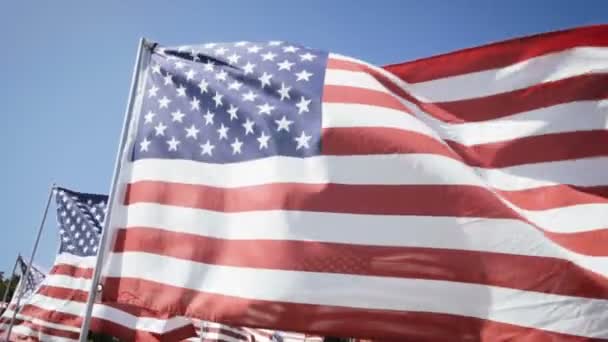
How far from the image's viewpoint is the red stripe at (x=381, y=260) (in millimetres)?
3027

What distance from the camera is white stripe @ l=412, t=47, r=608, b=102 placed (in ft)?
11.7

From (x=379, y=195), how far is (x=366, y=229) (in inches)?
11.2

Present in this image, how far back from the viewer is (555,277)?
302 centimetres

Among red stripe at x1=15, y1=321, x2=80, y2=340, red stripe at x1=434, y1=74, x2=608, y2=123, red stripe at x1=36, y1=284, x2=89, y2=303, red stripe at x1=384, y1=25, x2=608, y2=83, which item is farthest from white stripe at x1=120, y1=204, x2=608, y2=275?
red stripe at x1=15, y1=321, x2=80, y2=340

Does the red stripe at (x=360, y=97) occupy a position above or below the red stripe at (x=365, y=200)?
above

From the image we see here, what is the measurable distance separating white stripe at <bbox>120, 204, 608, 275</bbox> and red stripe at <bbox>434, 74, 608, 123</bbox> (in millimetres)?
992

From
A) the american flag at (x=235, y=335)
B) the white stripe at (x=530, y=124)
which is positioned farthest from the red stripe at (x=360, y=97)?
the american flag at (x=235, y=335)

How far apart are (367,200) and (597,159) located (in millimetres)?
1646

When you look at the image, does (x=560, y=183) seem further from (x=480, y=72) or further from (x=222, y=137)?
(x=222, y=137)

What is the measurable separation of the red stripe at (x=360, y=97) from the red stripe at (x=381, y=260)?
1.21 metres

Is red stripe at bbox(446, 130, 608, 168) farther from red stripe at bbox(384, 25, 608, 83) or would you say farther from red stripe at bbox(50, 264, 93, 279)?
red stripe at bbox(50, 264, 93, 279)

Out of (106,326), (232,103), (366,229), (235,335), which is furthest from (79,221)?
(235,335)

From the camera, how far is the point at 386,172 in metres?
3.65

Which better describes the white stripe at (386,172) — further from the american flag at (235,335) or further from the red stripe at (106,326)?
the american flag at (235,335)
